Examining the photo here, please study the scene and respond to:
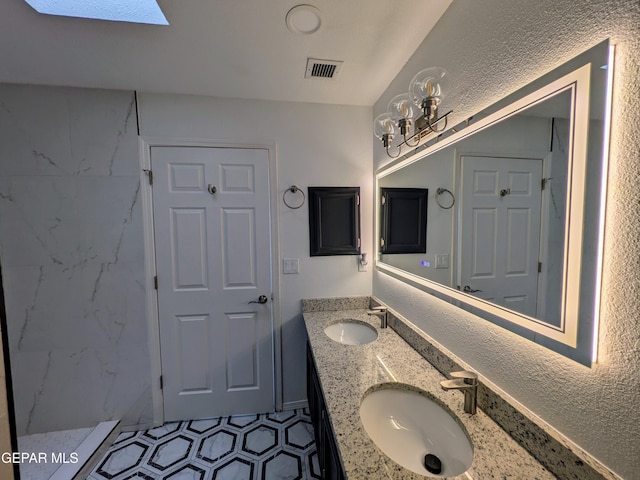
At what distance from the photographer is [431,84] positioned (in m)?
1.06

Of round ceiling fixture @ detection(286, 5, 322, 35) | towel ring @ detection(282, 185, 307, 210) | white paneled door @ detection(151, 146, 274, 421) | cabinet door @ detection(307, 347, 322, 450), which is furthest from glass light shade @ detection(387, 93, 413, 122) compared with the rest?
cabinet door @ detection(307, 347, 322, 450)

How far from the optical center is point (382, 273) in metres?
1.86

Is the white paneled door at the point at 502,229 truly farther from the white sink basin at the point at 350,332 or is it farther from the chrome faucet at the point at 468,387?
the white sink basin at the point at 350,332

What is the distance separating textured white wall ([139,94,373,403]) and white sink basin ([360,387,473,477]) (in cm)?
105

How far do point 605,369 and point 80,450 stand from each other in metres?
2.63

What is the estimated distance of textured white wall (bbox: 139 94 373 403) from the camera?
1833 mm

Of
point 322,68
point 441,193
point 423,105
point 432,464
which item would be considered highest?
point 322,68

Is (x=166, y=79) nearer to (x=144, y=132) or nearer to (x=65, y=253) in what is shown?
(x=144, y=132)

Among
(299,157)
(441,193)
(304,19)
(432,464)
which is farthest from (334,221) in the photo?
(432,464)

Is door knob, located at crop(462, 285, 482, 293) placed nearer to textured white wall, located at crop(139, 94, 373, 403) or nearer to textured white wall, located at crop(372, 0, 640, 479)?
textured white wall, located at crop(372, 0, 640, 479)

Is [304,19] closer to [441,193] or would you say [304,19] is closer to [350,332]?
[441,193]

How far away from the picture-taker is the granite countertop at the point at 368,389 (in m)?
0.69

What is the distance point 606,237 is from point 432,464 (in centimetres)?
82

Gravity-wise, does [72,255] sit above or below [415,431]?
above
